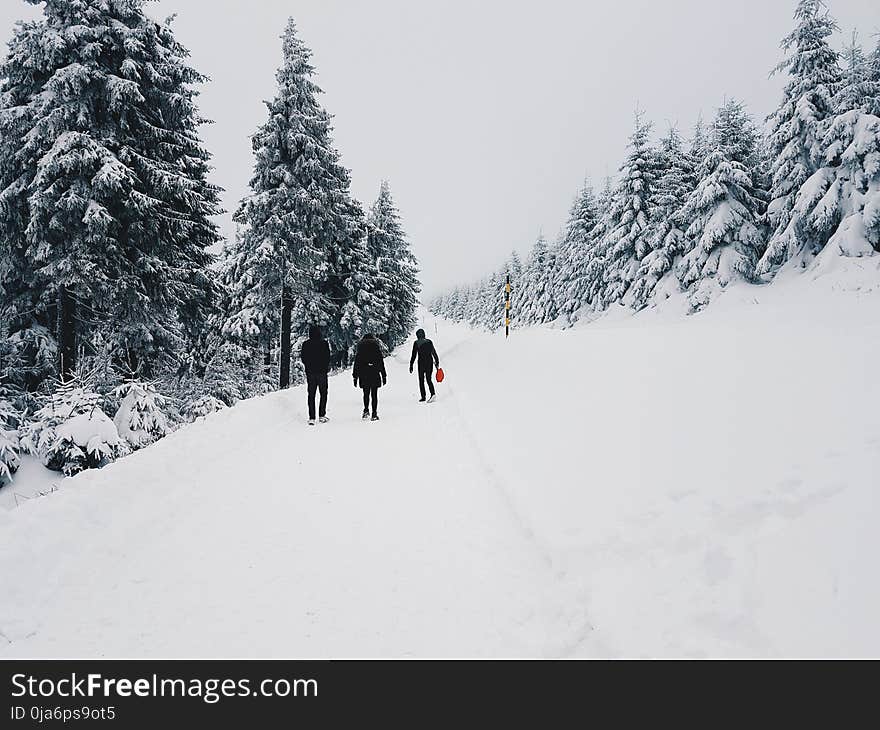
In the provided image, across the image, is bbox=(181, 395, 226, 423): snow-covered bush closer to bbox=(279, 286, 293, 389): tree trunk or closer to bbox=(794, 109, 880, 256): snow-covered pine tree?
bbox=(279, 286, 293, 389): tree trunk

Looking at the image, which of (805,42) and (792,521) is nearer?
(792,521)

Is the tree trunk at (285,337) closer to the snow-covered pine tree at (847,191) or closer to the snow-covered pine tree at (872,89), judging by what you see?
the snow-covered pine tree at (847,191)

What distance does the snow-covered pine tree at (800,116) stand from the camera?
20.3m

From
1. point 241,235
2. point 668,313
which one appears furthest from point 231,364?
point 668,313

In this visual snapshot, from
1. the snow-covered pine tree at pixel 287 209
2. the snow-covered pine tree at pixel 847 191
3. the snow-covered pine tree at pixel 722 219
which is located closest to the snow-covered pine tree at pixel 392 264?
the snow-covered pine tree at pixel 287 209

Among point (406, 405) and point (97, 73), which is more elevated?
point (97, 73)

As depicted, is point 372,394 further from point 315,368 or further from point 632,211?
point 632,211

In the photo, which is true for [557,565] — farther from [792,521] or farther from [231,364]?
[231,364]

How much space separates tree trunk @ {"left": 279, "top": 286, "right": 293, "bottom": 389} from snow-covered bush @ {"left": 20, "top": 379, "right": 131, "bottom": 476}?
884 centimetres

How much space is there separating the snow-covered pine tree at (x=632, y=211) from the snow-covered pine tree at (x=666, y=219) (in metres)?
0.52

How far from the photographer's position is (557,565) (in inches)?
148

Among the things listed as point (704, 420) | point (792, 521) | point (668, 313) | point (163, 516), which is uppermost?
point (668, 313)
